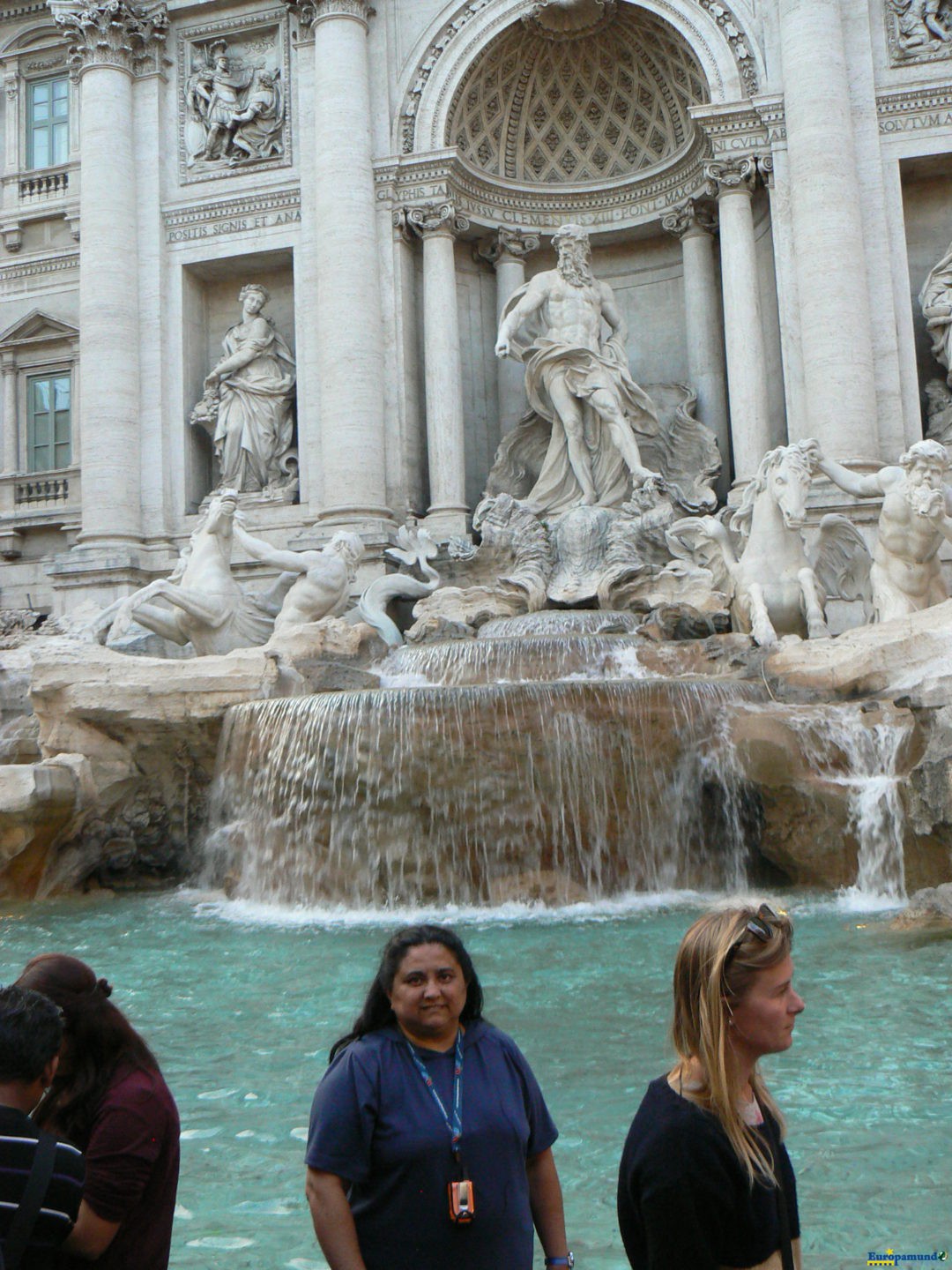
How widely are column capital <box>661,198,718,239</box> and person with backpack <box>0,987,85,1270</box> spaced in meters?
16.6

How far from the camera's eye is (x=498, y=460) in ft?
56.3

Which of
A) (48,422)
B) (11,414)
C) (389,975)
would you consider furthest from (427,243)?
(389,975)

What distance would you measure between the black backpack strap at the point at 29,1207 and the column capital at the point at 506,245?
56.7 ft

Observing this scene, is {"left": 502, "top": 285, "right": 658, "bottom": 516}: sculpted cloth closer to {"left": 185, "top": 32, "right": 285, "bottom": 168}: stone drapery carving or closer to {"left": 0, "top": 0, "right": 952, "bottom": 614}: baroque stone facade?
{"left": 0, "top": 0, "right": 952, "bottom": 614}: baroque stone facade

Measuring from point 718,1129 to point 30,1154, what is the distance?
1096 mm

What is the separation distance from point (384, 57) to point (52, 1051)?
57.4 ft

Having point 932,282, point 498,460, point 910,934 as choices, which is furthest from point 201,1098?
point 932,282

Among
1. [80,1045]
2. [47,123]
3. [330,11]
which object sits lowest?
[80,1045]

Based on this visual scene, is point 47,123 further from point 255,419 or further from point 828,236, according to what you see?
point 828,236

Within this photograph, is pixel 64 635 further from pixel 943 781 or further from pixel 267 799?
pixel 943 781

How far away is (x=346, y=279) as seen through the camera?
16875mm

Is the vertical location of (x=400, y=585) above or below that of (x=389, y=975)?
above

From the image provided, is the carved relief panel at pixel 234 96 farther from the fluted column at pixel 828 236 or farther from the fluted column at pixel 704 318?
the fluted column at pixel 828 236

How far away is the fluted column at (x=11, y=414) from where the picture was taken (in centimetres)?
1994
